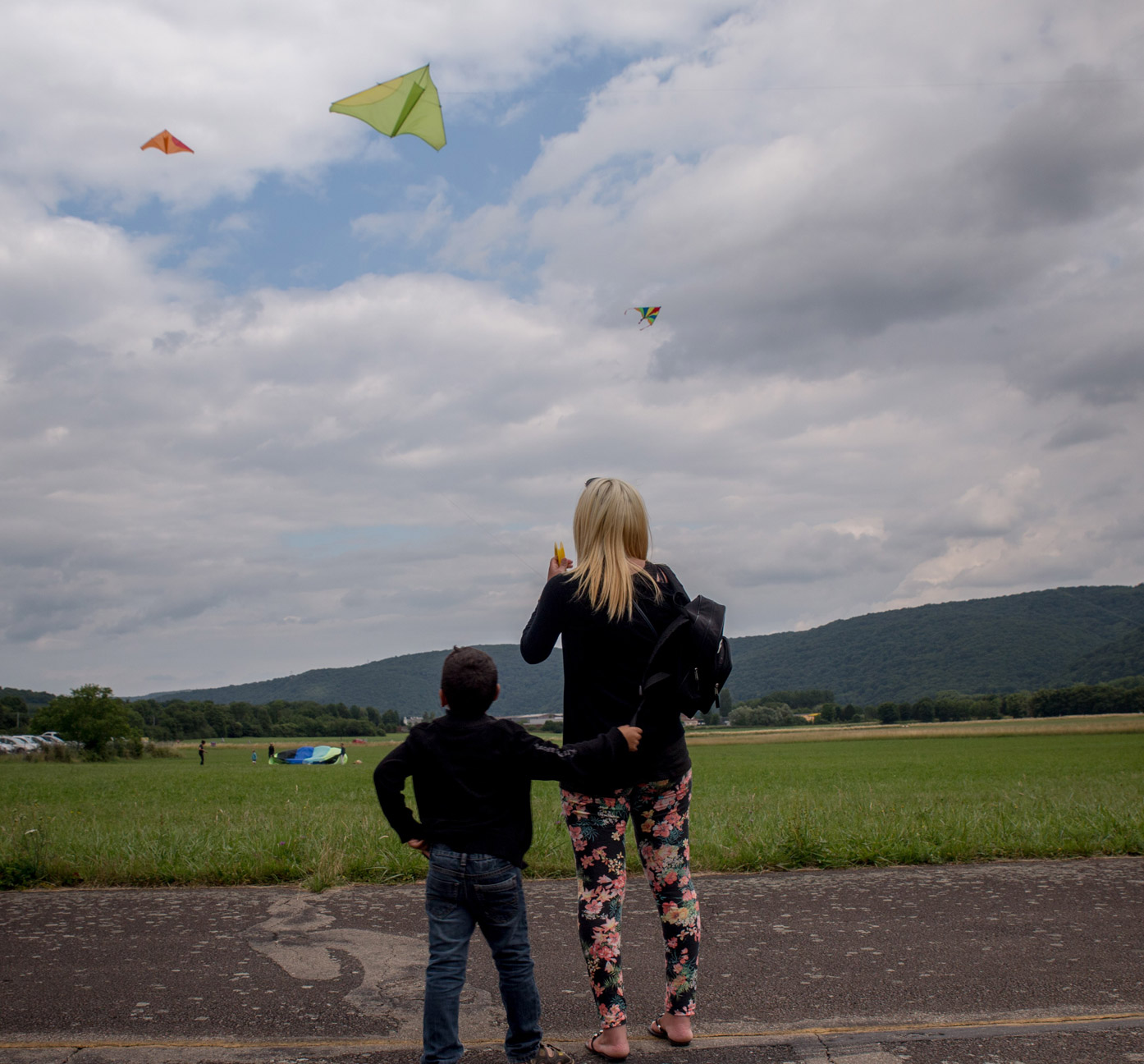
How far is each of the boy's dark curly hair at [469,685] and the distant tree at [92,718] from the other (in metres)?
74.8

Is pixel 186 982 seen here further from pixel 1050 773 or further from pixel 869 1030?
pixel 1050 773

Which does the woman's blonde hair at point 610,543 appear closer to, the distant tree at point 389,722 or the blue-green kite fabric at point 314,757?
the blue-green kite fabric at point 314,757

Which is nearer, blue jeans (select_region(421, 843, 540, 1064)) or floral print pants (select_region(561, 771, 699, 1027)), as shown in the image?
blue jeans (select_region(421, 843, 540, 1064))

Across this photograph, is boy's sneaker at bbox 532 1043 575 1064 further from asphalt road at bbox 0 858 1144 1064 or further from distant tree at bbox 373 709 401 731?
distant tree at bbox 373 709 401 731

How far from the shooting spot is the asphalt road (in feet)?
10.4

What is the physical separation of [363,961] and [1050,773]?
31000 mm

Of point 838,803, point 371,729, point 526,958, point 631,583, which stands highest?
point 631,583

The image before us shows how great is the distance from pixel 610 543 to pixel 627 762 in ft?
2.61

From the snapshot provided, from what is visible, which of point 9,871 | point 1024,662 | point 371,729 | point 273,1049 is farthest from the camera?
point 1024,662

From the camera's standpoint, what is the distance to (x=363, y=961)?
4.18 metres

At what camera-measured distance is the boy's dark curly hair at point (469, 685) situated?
Result: 3.01m

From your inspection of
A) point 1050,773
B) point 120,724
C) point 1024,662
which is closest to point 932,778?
point 1050,773

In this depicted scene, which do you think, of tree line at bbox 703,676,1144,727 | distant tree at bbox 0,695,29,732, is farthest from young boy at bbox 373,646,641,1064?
distant tree at bbox 0,695,29,732

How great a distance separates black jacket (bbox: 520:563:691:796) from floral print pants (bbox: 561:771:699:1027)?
103mm
